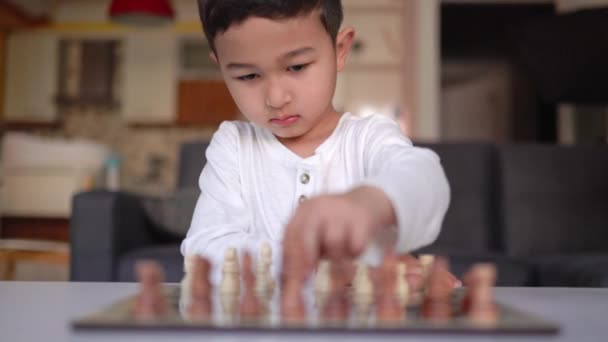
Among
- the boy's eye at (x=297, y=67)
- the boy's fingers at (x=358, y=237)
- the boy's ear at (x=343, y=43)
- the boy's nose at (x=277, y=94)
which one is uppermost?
the boy's ear at (x=343, y=43)

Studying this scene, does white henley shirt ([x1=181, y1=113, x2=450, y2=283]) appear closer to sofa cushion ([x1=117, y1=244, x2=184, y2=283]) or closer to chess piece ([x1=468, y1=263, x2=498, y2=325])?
chess piece ([x1=468, y1=263, x2=498, y2=325])

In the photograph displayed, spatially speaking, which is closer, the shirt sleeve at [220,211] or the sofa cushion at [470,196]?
the shirt sleeve at [220,211]

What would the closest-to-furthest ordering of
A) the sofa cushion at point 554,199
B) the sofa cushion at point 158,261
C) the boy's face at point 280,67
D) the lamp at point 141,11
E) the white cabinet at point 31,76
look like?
1. the boy's face at point 280,67
2. the sofa cushion at point 158,261
3. the sofa cushion at point 554,199
4. the lamp at point 141,11
5. the white cabinet at point 31,76

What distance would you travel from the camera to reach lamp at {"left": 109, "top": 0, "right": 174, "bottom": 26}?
394 cm

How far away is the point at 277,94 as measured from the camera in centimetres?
78

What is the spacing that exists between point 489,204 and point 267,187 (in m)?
1.80

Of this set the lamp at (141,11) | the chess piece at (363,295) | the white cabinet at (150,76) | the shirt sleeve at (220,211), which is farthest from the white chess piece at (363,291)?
A: the white cabinet at (150,76)

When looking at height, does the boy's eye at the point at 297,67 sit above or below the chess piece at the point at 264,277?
above

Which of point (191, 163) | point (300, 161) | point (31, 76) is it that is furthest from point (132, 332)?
point (31, 76)

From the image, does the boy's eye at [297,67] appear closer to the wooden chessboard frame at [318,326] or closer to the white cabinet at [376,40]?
the wooden chessboard frame at [318,326]

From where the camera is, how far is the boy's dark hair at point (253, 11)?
751 mm

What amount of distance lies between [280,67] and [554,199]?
2.00m

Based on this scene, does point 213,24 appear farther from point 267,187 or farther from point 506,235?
point 506,235

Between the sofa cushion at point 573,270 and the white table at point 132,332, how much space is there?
1.12 metres
